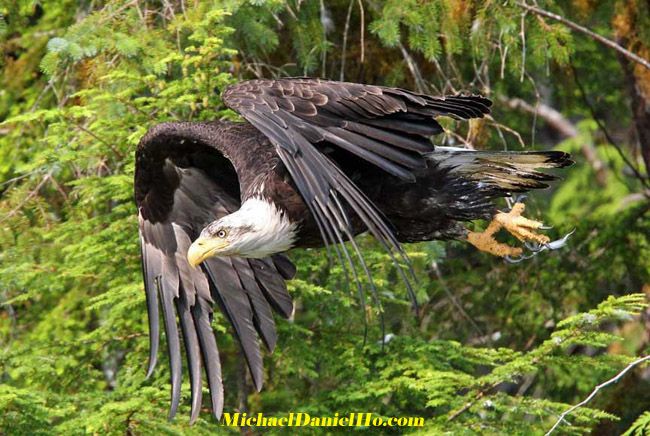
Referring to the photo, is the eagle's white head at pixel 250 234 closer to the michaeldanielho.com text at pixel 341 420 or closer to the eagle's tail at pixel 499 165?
the eagle's tail at pixel 499 165

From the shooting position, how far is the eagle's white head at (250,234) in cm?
573

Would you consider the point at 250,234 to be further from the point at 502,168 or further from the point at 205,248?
the point at 502,168

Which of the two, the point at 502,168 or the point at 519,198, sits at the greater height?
the point at 502,168

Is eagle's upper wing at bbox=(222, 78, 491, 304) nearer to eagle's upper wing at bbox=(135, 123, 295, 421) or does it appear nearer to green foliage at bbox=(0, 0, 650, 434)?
eagle's upper wing at bbox=(135, 123, 295, 421)

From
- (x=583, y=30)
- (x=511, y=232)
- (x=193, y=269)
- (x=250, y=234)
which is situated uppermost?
(x=583, y=30)

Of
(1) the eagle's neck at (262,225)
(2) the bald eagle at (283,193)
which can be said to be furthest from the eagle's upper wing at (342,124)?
(1) the eagle's neck at (262,225)

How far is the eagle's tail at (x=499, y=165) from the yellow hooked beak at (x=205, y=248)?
106cm

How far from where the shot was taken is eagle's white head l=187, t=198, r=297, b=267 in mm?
5734

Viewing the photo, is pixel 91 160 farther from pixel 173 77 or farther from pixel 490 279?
pixel 490 279

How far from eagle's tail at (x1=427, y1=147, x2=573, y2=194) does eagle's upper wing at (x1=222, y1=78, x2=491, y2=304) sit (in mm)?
471

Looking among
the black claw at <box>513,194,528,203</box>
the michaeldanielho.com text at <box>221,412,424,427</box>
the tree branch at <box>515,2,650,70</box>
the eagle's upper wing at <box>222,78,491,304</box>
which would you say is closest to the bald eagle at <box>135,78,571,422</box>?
the eagle's upper wing at <box>222,78,491,304</box>

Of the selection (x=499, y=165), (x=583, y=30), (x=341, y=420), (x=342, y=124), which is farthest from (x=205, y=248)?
(x=583, y=30)

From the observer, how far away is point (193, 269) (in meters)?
6.79

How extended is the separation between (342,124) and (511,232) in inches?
46.2
